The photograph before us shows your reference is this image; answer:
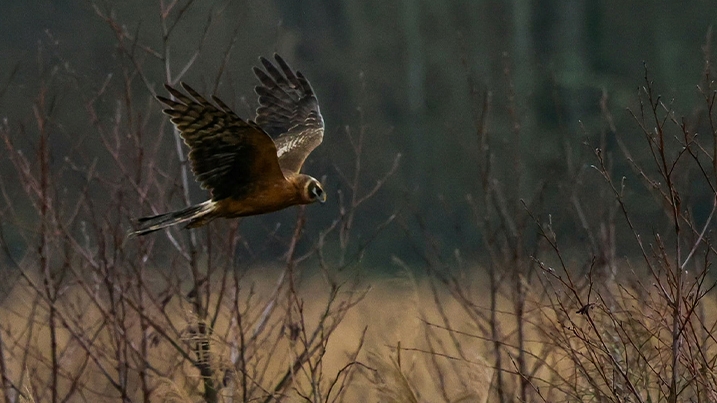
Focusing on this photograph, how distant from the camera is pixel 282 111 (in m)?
5.52

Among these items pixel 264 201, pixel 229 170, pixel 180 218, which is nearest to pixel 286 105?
pixel 229 170

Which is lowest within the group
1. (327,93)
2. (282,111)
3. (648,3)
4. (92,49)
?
(282,111)

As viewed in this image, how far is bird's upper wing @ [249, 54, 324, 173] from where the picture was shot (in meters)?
5.35

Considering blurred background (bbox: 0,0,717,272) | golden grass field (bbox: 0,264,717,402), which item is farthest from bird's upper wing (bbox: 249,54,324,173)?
blurred background (bbox: 0,0,717,272)

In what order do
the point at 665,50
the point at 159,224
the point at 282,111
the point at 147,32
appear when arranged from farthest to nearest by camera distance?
the point at 665,50
the point at 147,32
the point at 282,111
the point at 159,224

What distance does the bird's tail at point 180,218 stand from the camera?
4020 millimetres

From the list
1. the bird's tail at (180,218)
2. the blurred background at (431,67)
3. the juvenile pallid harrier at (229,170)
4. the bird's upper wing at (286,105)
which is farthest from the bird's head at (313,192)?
the blurred background at (431,67)

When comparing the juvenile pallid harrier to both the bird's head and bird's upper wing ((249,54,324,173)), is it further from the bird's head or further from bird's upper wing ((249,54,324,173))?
bird's upper wing ((249,54,324,173))

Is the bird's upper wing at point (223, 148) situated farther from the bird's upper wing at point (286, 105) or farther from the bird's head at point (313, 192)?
the bird's upper wing at point (286, 105)

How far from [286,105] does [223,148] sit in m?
1.35

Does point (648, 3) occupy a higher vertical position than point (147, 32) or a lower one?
higher

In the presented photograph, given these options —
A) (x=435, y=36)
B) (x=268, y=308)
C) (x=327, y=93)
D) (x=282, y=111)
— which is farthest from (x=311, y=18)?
(x=268, y=308)

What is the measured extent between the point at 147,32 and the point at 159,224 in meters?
8.42

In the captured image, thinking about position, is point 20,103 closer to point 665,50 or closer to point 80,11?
point 80,11
